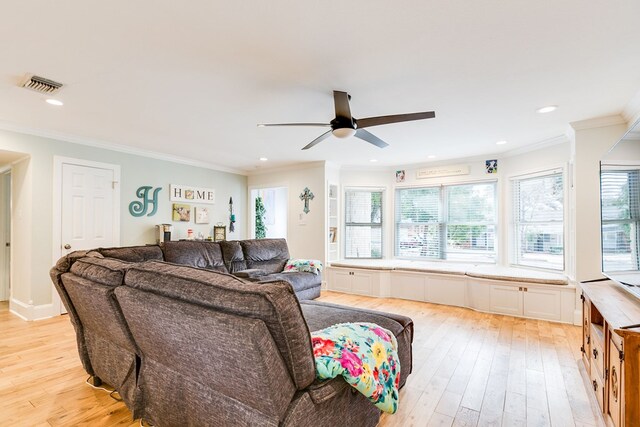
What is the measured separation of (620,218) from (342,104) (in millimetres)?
2267

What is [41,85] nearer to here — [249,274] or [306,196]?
[249,274]

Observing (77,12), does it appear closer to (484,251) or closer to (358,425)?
(358,425)

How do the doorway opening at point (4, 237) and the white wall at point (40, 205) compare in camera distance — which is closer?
the white wall at point (40, 205)

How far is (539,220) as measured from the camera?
4445mm

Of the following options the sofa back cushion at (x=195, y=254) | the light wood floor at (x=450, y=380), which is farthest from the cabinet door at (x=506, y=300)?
the sofa back cushion at (x=195, y=254)

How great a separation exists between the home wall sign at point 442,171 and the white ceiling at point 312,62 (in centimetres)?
153

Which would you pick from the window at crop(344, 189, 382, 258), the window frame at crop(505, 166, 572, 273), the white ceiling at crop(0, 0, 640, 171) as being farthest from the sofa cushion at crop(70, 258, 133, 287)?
the window frame at crop(505, 166, 572, 273)

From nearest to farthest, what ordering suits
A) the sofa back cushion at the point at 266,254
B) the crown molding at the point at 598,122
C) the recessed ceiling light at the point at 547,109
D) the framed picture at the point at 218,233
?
the recessed ceiling light at the point at 547,109 → the crown molding at the point at 598,122 → the sofa back cushion at the point at 266,254 → the framed picture at the point at 218,233

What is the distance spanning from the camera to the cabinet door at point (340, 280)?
5429mm

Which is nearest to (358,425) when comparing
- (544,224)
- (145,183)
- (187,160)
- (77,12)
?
(77,12)

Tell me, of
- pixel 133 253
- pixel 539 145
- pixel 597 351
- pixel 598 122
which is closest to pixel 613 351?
pixel 597 351

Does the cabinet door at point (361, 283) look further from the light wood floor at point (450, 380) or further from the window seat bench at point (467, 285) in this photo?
the light wood floor at point (450, 380)

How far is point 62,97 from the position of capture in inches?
111

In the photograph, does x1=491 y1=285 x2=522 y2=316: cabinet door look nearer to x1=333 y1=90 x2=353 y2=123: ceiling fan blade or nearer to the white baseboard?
x1=333 y1=90 x2=353 y2=123: ceiling fan blade
